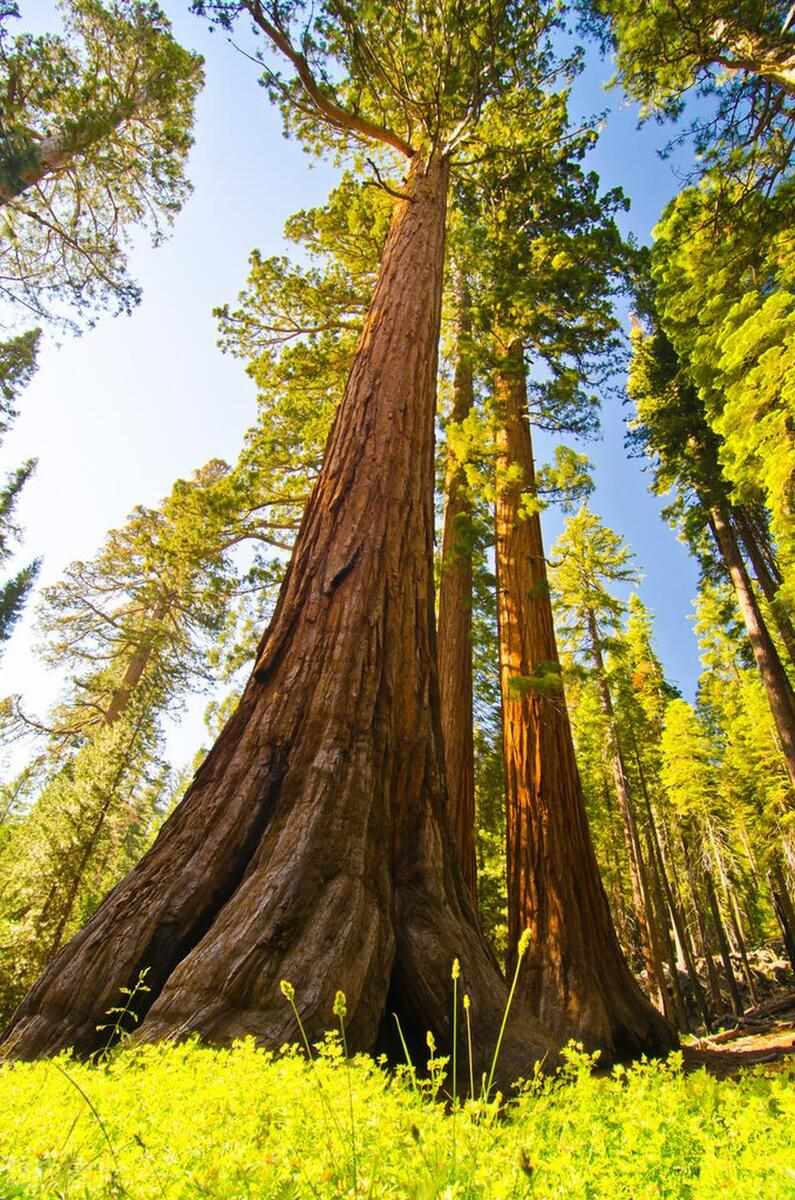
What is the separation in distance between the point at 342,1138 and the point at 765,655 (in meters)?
11.9

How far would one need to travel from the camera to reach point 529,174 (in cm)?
791

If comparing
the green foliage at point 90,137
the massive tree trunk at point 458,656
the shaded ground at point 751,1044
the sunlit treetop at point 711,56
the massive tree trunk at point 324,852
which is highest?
the green foliage at point 90,137

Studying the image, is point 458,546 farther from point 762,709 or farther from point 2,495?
point 2,495

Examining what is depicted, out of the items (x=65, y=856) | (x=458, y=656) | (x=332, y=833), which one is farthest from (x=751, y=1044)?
(x=65, y=856)

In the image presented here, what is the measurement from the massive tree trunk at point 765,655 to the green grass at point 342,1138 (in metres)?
10.6

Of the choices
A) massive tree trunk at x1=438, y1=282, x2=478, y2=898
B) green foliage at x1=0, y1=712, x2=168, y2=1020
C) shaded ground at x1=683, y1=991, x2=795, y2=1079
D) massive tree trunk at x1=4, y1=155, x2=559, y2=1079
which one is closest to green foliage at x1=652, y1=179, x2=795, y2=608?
massive tree trunk at x1=438, y1=282, x2=478, y2=898

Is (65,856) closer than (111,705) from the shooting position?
Yes

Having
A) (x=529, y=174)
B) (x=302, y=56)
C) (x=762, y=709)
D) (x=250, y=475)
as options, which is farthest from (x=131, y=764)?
(x=762, y=709)

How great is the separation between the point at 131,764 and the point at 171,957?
11099 millimetres

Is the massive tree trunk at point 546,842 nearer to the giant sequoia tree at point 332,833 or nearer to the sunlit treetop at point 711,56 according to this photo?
the giant sequoia tree at point 332,833

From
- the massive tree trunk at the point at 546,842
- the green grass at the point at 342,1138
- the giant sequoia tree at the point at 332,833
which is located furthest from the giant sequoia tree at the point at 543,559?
the green grass at the point at 342,1138

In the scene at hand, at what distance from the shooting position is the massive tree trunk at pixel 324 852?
80.3 inches

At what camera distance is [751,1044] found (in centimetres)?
930

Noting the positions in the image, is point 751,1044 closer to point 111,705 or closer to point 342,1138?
point 342,1138
